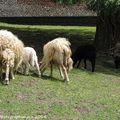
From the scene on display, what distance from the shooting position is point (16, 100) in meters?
10.1

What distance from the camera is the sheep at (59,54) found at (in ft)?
38.8

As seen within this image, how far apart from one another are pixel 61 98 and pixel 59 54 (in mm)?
1550

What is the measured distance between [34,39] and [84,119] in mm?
11011

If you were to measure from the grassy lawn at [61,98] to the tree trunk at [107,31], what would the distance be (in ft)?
15.8

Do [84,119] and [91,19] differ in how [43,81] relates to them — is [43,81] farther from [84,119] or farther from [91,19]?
[91,19]

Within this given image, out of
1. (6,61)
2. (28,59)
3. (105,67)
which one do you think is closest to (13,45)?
(6,61)

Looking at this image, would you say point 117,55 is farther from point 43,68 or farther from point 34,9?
point 34,9

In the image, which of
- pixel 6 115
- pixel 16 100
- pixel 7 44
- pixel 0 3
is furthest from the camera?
pixel 0 3

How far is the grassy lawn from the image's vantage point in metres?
9.58

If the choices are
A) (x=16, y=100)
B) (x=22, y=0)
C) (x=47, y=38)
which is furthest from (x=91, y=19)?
(x=16, y=100)

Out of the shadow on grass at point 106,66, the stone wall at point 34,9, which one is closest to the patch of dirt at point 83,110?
the shadow on grass at point 106,66

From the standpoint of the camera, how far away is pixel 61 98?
10.7 metres

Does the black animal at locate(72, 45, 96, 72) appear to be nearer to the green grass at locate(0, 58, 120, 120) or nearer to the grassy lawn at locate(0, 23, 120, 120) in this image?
the grassy lawn at locate(0, 23, 120, 120)

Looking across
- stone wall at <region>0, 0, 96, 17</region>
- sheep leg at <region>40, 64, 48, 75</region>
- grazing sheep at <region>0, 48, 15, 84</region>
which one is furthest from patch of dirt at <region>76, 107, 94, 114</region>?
stone wall at <region>0, 0, 96, 17</region>
